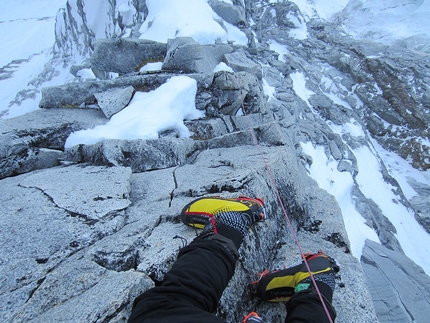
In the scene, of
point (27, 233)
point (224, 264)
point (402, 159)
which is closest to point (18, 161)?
point (27, 233)

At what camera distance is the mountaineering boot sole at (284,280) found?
8.27 feet

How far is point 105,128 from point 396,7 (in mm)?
42056

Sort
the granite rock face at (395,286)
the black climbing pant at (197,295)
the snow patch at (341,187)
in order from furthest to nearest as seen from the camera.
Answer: the snow patch at (341,187)
the granite rock face at (395,286)
the black climbing pant at (197,295)

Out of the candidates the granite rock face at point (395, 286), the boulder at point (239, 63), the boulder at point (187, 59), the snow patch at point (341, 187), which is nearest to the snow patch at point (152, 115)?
the boulder at point (187, 59)

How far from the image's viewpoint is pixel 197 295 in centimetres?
176

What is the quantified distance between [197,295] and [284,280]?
1.17m

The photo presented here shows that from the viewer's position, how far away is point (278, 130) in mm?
5254

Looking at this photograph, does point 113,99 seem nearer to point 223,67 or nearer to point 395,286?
point 223,67

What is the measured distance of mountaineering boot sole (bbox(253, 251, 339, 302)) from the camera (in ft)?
Result: 8.27

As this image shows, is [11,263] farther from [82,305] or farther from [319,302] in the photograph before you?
[319,302]

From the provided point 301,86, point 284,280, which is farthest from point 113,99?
point 301,86

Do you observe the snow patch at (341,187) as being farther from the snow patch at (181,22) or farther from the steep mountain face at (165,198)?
the snow patch at (181,22)

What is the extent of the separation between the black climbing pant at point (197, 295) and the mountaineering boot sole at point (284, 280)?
184mm

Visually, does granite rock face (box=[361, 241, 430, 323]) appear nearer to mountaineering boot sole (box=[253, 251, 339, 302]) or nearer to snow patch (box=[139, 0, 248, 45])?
mountaineering boot sole (box=[253, 251, 339, 302])
